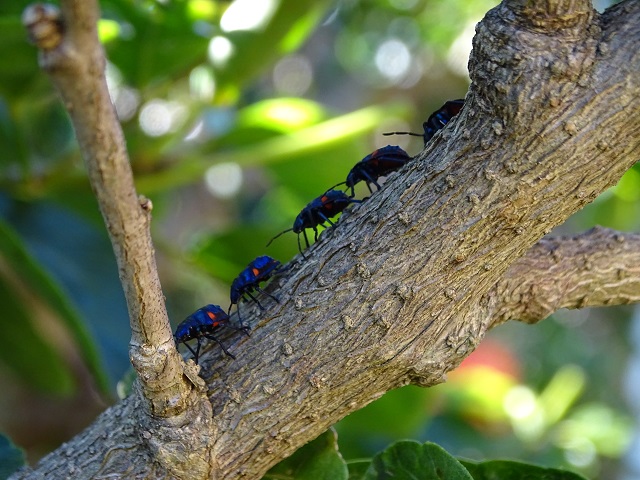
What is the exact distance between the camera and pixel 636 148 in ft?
4.11

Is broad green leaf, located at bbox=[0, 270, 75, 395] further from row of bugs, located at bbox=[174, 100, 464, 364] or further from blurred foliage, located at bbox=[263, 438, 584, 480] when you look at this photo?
blurred foliage, located at bbox=[263, 438, 584, 480]

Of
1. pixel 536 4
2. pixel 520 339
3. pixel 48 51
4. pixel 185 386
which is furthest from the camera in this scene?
pixel 520 339

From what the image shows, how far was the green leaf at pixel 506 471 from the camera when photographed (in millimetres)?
1514

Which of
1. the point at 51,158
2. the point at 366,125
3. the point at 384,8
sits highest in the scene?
the point at 384,8

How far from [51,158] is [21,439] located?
147 cm

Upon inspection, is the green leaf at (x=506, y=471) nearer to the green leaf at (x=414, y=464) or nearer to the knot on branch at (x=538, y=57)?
the green leaf at (x=414, y=464)

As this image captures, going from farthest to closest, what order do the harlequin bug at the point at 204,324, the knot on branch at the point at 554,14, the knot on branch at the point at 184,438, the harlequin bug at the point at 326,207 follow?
the harlequin bug at the point at 326,207 → the harlequin bug at the point at 204,324 → the knot on branch at the point at 184,438 → the knot on branch at the point at 554,14

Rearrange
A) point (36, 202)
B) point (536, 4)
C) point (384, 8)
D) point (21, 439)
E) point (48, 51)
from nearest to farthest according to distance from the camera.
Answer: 1. point (48, 51)
2. point (536, 4)
3. point (36, 202)
4. point (21, 439)
5. point (384, 8)

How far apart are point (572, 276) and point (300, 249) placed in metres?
0.57

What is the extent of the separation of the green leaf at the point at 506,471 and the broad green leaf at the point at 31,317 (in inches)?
49.0

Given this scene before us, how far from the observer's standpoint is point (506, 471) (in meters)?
1.54

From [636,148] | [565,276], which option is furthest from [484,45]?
[565,276]

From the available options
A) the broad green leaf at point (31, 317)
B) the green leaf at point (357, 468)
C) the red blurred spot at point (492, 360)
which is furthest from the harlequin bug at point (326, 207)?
the red blurred spot at point (492, 360)

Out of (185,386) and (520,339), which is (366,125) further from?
(520,339)
